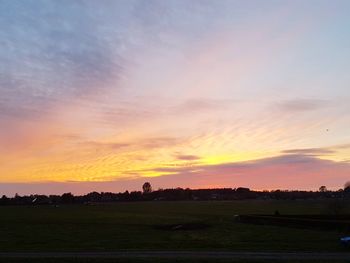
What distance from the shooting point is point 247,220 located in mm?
62219

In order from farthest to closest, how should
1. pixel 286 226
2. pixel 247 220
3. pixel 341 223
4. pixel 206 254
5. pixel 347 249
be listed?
1. pixel 247 220
2. pixel 286 226
3. pixel 341 223
4. pixel 347 249
5. pixel 206 254

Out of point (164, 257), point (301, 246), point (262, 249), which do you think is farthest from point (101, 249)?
point (301, 246)

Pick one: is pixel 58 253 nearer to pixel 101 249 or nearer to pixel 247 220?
pixel 101 249

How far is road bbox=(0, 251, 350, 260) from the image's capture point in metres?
27.0

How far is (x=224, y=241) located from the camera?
38.0 meters

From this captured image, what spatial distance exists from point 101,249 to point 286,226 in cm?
2606

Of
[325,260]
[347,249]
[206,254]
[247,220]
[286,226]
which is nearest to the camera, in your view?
[325,260]

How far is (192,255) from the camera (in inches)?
1105

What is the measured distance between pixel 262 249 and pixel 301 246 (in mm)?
3388

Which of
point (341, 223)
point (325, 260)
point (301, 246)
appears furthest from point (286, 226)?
point (325, 260)

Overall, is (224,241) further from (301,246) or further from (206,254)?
(206,254)

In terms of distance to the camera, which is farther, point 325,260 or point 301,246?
point 301,246

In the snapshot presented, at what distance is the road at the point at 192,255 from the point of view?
27031mm

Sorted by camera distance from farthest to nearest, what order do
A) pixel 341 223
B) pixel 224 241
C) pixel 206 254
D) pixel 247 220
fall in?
pixel 247 220
pixel 341 223
pixel 224 241
pixel 206 254
